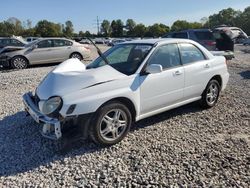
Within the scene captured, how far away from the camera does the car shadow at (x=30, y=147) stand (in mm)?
3932

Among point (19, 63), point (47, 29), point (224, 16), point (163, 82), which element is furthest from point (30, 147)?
point (224, 16)

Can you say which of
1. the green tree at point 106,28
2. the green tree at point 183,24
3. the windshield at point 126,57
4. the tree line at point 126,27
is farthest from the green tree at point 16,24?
the windshield at point 126,57

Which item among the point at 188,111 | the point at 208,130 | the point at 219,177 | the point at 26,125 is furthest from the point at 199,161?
the point at 26,125

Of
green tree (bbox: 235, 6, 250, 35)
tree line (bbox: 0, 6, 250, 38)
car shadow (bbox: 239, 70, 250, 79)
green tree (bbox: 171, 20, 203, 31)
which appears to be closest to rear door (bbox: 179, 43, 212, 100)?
car shadow (bbox: 239, 70, 250, 79)

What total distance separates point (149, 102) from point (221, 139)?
4.27 ft

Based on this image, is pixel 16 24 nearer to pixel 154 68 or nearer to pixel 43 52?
pixel 43 52

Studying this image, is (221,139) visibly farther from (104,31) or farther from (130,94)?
(104,31)

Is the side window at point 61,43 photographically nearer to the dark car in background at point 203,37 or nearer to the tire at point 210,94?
the dark car in background at point 203,37

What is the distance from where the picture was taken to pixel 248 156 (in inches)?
158

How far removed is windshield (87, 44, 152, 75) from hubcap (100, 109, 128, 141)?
697mm

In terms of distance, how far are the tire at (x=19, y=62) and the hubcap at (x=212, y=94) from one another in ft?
32.0

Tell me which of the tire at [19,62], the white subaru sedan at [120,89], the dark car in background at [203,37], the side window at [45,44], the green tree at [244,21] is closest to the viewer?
the white subaru sedan at [120,89]

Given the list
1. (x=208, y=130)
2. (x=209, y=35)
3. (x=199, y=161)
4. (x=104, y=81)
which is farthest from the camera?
(x=209, y=35)

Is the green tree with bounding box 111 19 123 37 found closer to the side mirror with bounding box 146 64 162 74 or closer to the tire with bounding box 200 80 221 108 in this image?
the tire with bounding box 200 80 221 108
